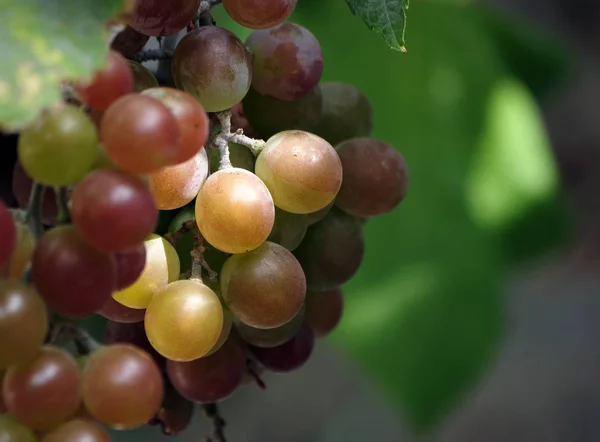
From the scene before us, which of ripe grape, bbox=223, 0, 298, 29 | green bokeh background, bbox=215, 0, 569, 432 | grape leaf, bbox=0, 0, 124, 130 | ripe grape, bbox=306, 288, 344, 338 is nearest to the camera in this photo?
grape leaf, bbox=0, 0, 124, 130

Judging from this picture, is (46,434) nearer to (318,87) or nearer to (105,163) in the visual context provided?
(105,163)

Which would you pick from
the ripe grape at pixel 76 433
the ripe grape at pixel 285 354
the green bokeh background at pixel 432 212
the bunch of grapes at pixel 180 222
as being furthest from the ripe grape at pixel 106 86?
the green bokeh background at pixel 432 212

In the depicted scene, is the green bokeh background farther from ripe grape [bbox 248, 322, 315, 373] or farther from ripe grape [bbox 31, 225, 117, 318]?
ripe grape [bbox 31, 225, 117, 318]

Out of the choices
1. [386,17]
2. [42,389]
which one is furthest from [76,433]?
[386,17]

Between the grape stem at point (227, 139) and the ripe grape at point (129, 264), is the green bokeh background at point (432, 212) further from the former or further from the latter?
the ripe grape at point (129, 264)

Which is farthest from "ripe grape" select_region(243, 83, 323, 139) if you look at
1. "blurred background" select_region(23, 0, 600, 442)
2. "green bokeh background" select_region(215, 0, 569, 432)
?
"green bokeh background" select_region(215, 0, 569, 432)

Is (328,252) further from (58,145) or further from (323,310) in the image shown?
(58,145)

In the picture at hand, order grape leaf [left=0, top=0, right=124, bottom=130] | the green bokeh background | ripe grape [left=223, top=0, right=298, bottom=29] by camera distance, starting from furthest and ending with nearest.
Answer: the green bokeh background, ripe grape [left=223, top=0, right=298, bottom=29], grape leaf [left=0, top=0, right=124, bottom=130]
